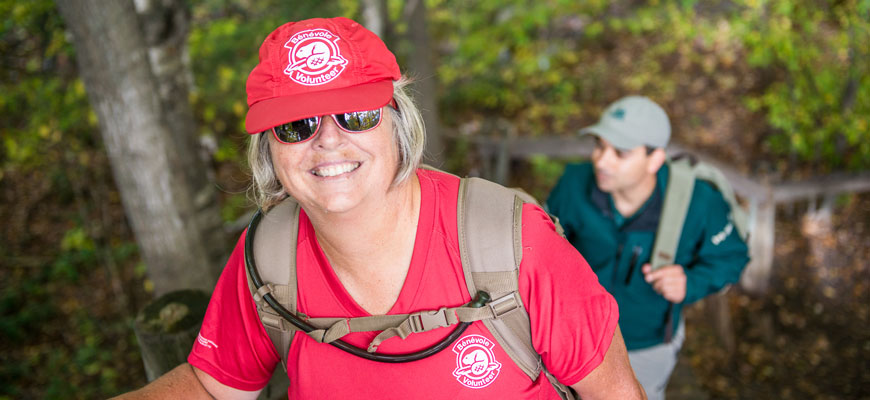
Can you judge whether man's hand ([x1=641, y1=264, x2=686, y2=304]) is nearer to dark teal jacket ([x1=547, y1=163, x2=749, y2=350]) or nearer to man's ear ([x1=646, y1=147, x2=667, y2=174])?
dark teal jacket ([x1=547, y1=163, x2=749, y2=350])

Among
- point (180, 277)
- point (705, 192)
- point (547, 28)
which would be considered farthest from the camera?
point (547, 28)

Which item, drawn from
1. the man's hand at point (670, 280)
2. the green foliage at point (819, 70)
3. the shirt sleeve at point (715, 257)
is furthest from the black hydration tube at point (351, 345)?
the green foliage at point (819, 70)

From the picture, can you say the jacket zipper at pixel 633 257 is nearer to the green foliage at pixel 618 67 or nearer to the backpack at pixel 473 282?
A: the backpack at pixel 473 282

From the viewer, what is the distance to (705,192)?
2.67 meters

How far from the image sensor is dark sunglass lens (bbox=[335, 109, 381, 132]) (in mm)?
1431

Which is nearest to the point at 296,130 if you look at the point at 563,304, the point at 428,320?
the point at 428,320

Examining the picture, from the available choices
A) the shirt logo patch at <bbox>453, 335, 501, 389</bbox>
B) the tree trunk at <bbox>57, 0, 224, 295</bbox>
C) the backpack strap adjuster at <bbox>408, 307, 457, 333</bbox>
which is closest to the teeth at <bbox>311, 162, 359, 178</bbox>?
the backpack strap adjuster at <bbox>408, 307, 457, 333</bbox>

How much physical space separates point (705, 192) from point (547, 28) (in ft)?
32.2

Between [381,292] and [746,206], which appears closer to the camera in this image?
[381,292]

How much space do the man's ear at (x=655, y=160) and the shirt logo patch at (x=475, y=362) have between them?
1.57 m

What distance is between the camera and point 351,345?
1.57 meters

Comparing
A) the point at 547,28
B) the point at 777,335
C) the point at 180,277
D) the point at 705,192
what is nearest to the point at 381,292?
the point at 705,192

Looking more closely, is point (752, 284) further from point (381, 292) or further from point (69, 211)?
point (69, 211)

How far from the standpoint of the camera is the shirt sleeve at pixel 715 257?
8.43 feet
